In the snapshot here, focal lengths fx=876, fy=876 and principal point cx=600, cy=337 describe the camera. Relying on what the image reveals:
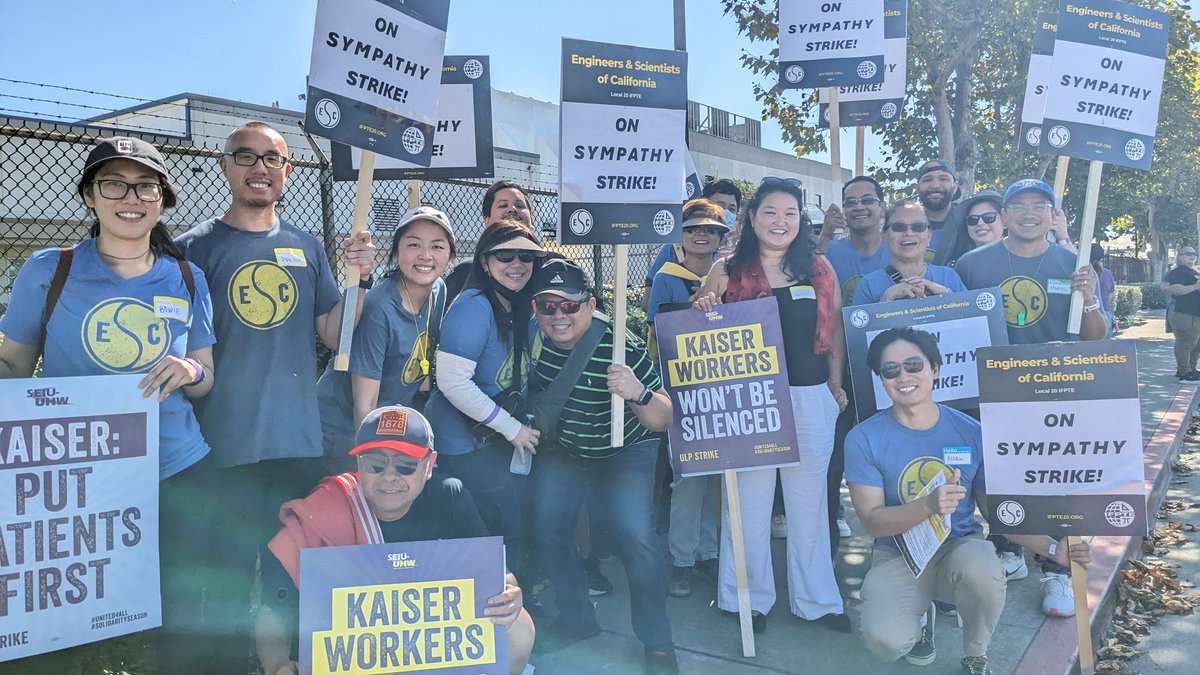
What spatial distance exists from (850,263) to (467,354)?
2.74 metres

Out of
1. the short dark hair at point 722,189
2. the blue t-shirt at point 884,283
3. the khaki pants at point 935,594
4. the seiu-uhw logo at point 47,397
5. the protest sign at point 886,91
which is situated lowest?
the khaki pants at point 935,594

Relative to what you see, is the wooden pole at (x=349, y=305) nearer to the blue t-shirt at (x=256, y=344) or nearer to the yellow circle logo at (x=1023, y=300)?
the blue t-shirt at (x=256, y=344)

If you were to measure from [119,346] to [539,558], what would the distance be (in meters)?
2.06

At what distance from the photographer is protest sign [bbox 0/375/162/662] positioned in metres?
2.88

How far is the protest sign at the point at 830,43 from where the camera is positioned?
590cm

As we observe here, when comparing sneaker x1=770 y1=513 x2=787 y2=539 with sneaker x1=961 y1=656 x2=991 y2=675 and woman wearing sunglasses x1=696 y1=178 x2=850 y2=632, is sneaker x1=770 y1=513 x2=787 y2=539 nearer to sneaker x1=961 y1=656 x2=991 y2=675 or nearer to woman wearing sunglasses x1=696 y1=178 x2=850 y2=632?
woman wearing sunglasses x1=696 y1=178 x2=850 y2=632

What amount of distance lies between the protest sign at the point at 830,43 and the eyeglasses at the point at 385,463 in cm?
424

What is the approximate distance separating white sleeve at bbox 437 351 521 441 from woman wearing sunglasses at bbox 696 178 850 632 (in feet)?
3.99

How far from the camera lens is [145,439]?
123 inches

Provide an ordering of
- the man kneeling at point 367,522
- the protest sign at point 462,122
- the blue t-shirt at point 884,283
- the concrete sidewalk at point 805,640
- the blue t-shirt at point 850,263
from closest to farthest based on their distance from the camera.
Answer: the man kneeling at point 367,522 < the concrete sidewalk at point 805,640 < the blue t-shirt at point 884,283 < the protest sign at point 462,122 < the blue t-shirt at point 850,263

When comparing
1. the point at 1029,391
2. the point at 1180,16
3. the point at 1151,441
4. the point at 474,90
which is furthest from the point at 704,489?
the point at 1180,16

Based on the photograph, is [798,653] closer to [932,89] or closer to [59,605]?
[59,605]

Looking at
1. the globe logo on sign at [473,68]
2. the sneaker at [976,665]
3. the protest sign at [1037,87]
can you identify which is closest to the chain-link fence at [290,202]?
the globe logo on sign at [473,68]

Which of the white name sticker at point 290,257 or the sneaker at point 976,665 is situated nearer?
the white name sticker at point 290,257
